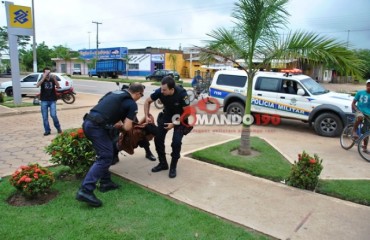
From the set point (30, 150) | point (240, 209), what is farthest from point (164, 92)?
point (30, 150)

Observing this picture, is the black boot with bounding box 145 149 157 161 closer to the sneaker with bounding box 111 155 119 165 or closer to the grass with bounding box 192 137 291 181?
the sneaker with bounding box 111 155 119 165

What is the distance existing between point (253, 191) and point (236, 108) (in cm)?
618

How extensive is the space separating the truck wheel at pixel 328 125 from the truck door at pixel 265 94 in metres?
1.39

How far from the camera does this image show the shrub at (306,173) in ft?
14.6

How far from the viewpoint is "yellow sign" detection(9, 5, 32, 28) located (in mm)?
12039

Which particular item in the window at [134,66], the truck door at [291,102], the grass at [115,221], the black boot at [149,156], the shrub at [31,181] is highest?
the window at [134,66]

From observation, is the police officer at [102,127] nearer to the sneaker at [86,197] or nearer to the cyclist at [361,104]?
the sneaker at [86,197]

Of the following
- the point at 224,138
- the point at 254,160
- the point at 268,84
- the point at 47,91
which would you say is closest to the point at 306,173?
the point at 254,160

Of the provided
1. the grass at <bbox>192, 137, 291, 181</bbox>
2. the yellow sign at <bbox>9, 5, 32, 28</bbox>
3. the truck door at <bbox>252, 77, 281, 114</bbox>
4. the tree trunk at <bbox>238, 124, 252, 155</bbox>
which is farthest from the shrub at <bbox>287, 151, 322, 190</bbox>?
the yellow sign at <bbox>9, 5, 32, 28</bbox>

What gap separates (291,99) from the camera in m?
9.09

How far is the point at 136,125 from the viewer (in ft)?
15.5

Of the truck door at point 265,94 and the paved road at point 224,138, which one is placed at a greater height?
the truck door at point 265,94

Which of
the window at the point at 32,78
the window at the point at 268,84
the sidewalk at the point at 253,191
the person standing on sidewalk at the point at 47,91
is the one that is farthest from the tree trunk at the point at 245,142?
the window at the point at 32,78

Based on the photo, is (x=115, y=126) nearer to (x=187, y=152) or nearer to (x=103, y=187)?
(x=103, y=187)
